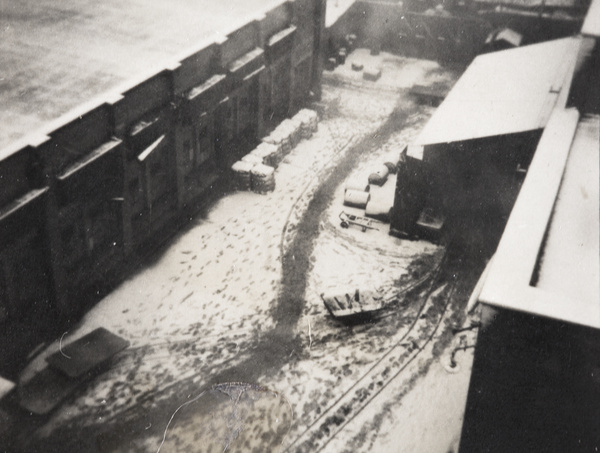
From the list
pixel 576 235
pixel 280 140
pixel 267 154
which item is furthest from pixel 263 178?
pixel 576 235

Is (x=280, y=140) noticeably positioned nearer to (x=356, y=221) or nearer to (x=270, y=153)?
(x=270, y=153)

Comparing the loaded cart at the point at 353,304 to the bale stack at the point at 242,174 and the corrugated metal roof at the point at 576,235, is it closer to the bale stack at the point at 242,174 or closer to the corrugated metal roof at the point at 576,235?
the corrugated metal roof at the point at 576,235

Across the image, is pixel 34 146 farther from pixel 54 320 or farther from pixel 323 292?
pixel 323 292

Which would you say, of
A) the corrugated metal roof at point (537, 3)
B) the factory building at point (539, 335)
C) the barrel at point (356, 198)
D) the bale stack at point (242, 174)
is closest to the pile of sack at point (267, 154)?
the bale stack at point (242, 174)

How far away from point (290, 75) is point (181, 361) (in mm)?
12252

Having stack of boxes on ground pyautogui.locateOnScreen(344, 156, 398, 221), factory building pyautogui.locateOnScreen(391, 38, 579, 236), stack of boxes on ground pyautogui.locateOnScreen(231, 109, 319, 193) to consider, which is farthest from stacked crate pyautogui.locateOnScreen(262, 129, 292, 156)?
factory building pyautogui.locateOnScreen(391, 38, 579, 236)

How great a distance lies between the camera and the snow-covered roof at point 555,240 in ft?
23.1

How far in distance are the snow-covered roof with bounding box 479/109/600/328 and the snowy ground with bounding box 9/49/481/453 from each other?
4.06 metres

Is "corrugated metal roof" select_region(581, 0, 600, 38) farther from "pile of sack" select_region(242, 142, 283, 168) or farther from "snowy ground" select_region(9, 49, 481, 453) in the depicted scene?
"pile of sack" select_region(242, 142, 283, 168)

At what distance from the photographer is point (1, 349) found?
467 inches

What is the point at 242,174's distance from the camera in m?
18.3

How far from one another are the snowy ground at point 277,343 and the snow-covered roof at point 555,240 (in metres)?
4.06

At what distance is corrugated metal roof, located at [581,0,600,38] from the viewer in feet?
43.0

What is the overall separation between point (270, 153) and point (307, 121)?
114 inches
